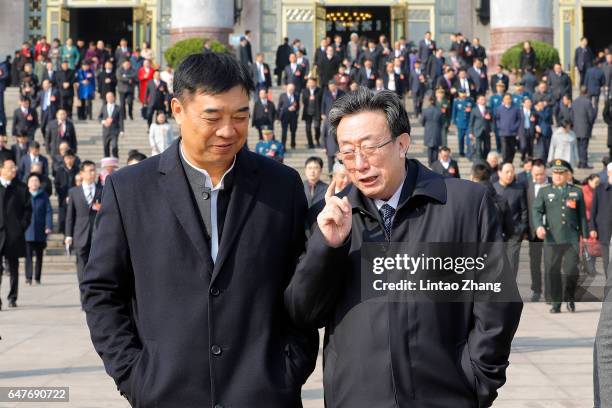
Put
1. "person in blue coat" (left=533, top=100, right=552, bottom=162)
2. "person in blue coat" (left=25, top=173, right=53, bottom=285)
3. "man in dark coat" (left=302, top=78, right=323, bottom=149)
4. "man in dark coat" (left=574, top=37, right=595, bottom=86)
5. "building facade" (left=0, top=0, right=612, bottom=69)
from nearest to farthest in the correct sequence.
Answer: "person in blue coat" (left=25, top=173, right=53, bottom=285), "person in blue coat" (left=533, top=100, right=552, bottom=162), "man in dark coat" (left=302, top=78, right=323, bottom=149), "man in dark coat" (left=574, top=37, right=595, bottom=86), "building facade" (left=0, top=0, right=612, bottom=69)

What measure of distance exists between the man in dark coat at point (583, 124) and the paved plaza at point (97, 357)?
9270mm

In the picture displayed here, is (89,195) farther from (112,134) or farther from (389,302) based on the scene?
(389,302)

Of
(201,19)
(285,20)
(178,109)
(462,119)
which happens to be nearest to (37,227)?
(462,119)

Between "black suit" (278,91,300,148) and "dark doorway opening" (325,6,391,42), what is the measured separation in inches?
613

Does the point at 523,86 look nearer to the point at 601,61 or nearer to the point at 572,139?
the point at 572,139

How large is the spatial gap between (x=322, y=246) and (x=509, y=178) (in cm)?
1157

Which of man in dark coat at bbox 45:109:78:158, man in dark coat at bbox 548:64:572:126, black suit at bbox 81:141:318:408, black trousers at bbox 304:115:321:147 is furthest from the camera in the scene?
man in dark coat at bbox 548:64:572:126

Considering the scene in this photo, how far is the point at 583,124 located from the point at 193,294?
821 inches

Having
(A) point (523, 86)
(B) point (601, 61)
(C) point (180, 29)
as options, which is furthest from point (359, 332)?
(B) point (601, 61)

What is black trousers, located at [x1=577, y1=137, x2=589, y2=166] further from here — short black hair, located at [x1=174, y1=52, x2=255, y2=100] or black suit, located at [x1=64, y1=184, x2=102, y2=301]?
short black hair, located at [x1=174, y1=52, x2=255, y2=100]

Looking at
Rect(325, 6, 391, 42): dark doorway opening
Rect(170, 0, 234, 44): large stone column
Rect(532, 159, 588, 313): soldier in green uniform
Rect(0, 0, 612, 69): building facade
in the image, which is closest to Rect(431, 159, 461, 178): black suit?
Rect(532, 159, 588, 313): soldier in green uniform

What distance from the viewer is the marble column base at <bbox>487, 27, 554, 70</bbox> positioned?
100 ft

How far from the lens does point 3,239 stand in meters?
14.2

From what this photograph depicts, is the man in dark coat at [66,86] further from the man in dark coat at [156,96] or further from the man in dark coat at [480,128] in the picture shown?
the man in dark coat at [480,128]
